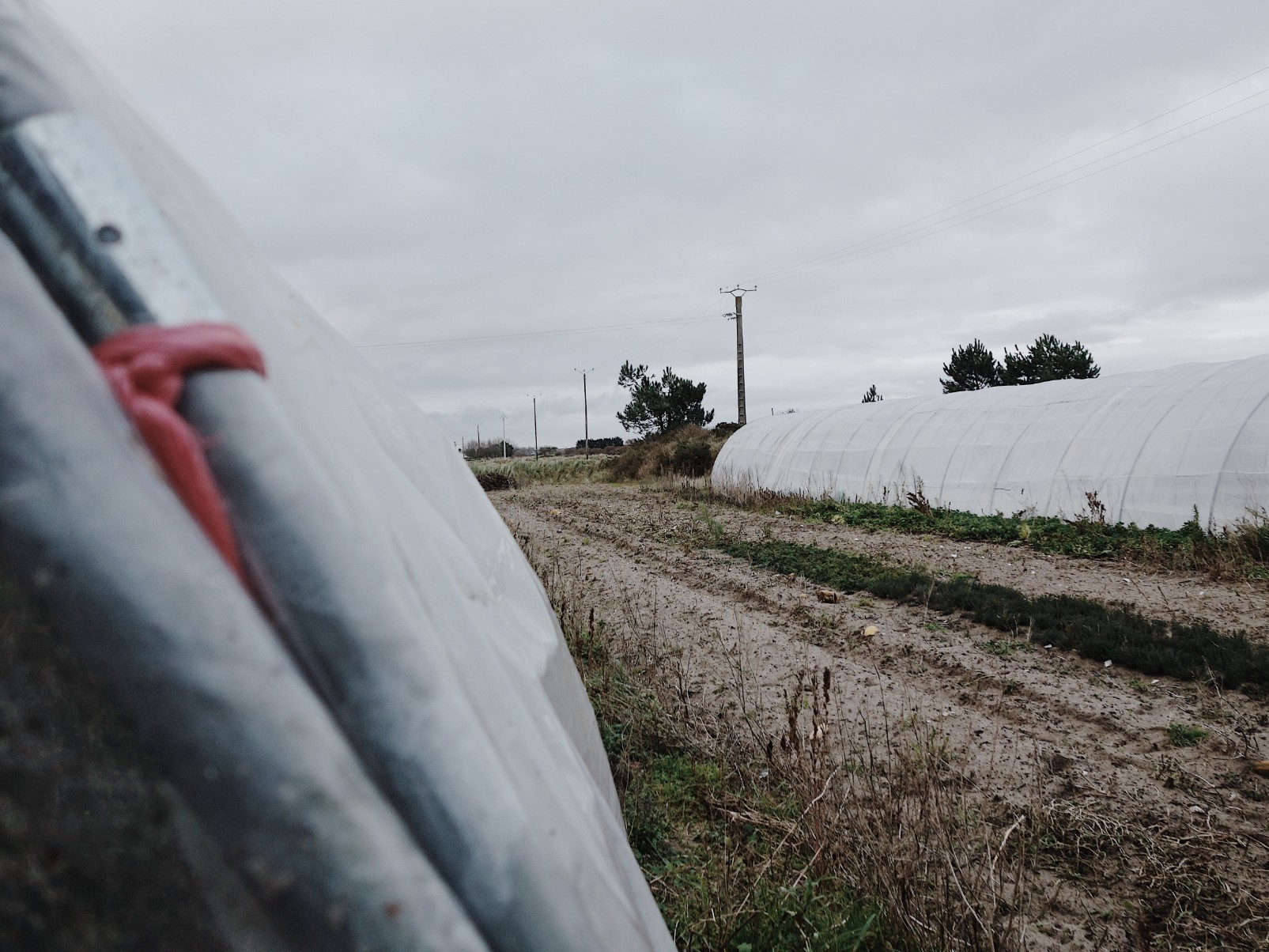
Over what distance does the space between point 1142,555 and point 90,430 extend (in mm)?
9450

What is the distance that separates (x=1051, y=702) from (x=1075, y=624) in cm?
138

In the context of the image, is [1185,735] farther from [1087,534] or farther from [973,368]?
[973,368]

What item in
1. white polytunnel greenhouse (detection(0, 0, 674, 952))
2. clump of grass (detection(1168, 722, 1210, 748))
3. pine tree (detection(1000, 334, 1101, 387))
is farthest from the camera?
pine tree (detection(1000, 334, 1101, 387))

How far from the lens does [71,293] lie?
2.22 ft

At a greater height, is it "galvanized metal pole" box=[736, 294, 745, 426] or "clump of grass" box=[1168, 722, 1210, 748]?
"galvanized metal pole" box=[736, 294, 745, 426]

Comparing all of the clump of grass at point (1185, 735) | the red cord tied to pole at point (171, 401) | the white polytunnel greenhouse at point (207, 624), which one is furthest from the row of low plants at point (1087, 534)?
the red cord tied to pole at point (171, 401)

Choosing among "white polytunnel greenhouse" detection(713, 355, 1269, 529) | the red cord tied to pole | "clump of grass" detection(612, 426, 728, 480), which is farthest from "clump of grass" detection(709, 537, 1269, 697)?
"clump of grass" detection(612, 426, 728, 480)

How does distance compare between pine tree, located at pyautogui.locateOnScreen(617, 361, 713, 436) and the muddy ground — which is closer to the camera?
the muddy ground

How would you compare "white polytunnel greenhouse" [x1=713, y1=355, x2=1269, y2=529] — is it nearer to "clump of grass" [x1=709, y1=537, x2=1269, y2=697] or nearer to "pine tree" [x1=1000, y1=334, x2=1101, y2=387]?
"clump of grass" [x1=709, y1=537, x2=1269, y2=697]

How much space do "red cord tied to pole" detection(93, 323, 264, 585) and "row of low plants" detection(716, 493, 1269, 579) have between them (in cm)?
858

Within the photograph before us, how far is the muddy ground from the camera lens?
2.67m

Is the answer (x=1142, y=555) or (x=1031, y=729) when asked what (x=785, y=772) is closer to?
(x=1031, y=729)

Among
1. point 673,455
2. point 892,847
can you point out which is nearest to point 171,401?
point 892,847

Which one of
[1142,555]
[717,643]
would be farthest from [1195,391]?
[717,643]
